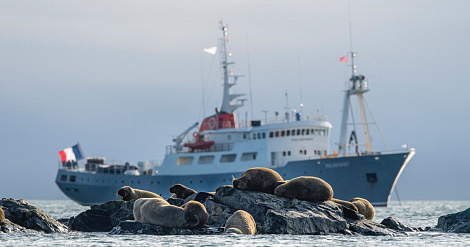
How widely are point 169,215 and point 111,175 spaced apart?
4863 centimetres

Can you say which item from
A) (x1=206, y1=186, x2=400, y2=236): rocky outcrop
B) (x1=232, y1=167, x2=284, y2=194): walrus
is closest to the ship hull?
(x1=232, y1=167, x2=284, y2=194): walrus

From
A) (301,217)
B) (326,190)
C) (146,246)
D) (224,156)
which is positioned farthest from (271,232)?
(224,156)

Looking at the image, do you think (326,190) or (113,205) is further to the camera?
(113,205)

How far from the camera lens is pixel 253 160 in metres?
61.1

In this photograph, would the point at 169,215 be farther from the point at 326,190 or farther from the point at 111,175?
the point at 111,175

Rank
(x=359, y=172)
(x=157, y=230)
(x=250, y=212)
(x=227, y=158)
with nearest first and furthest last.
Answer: (x=157, y=230) < (x=250, y=212) < (x=359, y=172) < (x=227, y=158)

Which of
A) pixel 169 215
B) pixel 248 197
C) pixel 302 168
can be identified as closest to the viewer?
pixel 169 215

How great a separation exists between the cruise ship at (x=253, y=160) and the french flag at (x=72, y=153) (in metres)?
1.53

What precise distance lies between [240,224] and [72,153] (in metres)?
52.5

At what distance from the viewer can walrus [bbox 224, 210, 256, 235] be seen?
1998cm

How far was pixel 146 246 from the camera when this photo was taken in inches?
648

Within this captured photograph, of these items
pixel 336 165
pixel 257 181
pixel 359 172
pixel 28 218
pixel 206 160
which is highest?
pixel 206 160

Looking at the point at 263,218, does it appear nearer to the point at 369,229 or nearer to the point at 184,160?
the point at 369,229

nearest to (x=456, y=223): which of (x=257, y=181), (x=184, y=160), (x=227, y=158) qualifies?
(x=257, y=181)
